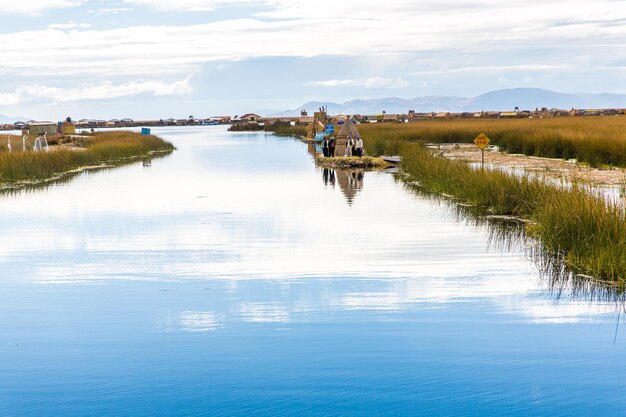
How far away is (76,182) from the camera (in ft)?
131

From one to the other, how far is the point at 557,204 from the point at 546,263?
1681 millimetres

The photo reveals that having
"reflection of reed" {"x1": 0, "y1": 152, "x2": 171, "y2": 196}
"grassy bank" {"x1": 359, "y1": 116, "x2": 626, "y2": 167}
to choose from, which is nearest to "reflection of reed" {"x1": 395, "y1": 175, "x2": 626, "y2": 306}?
"grassy bank" {"x1": 359, "y1": 116, "x2": 626, "y2": 167}

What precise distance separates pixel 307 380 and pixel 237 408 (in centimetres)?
103

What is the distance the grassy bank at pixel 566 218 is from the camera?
14.4 metres

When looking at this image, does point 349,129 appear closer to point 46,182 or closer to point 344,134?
point 344,134

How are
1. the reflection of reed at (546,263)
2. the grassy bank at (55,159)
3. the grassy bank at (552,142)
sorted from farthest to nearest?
1. the grassy bank at (55,159)
2. the grassy bank at (552,142)
3. the reflection of reed at (546,263)

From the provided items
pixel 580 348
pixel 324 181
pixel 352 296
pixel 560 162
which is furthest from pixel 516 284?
pixel 560 162

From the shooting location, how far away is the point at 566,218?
1617 cm

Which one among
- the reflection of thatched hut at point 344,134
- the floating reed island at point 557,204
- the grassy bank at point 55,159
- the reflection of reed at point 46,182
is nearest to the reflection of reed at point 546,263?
the floating reed island at point 557,204

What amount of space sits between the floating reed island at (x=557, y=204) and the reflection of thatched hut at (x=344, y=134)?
5.05 m

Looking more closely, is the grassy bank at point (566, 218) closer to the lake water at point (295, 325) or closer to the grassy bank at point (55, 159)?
the lake water at point (295, 325)

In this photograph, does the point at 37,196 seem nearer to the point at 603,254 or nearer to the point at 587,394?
the point at 603,254

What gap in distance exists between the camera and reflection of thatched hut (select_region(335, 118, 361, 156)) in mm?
50775

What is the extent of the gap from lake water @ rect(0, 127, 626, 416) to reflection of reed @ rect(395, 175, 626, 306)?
0.55 feet
